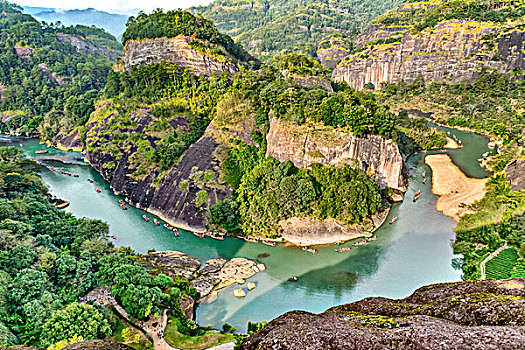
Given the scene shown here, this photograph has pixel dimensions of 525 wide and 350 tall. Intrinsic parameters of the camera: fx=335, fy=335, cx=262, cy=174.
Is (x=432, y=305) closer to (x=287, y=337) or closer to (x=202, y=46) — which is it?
(x=287, y=337)

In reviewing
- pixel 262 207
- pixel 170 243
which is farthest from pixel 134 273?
pixel 262 207

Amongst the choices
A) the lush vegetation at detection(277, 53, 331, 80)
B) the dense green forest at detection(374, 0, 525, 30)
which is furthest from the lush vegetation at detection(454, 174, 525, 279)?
the dense green forest at detection(374, 0, 525, 30)

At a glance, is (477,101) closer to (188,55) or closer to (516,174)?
(516,174)

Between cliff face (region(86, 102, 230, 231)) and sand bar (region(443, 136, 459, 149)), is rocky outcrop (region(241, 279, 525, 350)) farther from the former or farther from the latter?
sand bar (region(443, 136, 459, 149))

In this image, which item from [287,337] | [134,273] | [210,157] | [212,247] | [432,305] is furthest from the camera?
[210,157]

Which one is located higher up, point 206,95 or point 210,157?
point 206,95

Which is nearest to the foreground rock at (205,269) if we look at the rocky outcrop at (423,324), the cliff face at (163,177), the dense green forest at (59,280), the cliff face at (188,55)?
the dense green forest at (59,280)

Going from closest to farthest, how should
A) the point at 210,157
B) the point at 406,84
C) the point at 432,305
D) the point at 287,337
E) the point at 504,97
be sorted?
the point at 287,337
the point at 432,305
the point at 210,157
the point at 504,97
the point at 406,84

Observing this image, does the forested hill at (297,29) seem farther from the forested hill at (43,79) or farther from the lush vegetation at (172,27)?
the lush vegetation at (172,27)
